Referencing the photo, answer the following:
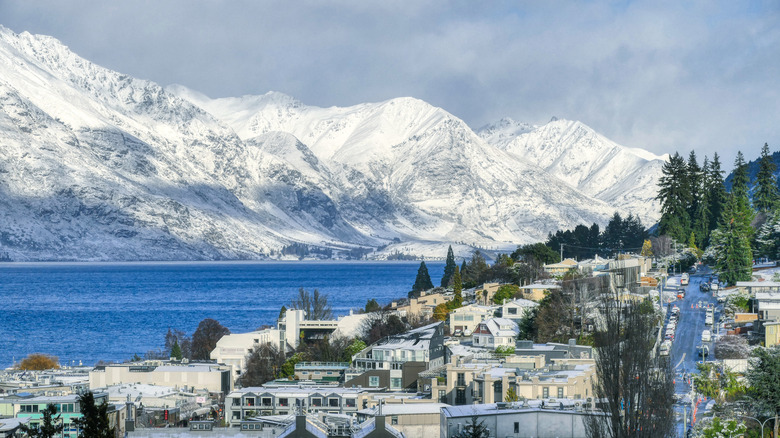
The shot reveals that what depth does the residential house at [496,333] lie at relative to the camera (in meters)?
92.6

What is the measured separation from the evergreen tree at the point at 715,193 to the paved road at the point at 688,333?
22.6 meters

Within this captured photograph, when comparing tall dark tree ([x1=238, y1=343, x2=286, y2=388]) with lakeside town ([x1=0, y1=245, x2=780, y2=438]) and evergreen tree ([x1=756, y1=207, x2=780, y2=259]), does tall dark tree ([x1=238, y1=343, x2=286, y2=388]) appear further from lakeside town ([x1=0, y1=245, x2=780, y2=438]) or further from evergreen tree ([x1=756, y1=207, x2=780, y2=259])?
evergreen tree ([x1=756, y1=207, x2=780, y2=259])

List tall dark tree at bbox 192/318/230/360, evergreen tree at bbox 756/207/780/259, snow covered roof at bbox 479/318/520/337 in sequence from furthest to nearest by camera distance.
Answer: tall dark tree at bbox 192/318/230/360
evergreen tree at bbox 756/207/780/259
snow covered roof at bbox 479/318/520/337

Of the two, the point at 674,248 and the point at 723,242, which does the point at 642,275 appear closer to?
the point at 723,242

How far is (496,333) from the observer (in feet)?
311

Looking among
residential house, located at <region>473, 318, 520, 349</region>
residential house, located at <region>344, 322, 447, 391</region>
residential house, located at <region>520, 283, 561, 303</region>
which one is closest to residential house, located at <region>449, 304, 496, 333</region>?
residential house, located at <region>473, 318, 520, 349</region>

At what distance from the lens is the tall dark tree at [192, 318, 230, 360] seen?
127781mm

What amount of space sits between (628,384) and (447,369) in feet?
84.1

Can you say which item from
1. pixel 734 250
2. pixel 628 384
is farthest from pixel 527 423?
pixel 734 250

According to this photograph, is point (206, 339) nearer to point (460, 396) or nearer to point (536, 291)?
point (536, 291)

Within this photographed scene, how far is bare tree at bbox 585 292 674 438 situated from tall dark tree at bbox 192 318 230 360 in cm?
7928

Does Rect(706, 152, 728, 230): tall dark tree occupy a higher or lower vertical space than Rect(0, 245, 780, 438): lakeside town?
higher

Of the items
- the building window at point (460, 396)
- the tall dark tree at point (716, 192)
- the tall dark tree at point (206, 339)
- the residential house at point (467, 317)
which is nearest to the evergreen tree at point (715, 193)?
the tall dark tree at point (716, 192)

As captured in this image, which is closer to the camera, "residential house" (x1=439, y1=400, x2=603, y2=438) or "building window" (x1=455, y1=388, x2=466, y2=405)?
"residential house" (x1=439, y1=400, x2=603, y2=438)
